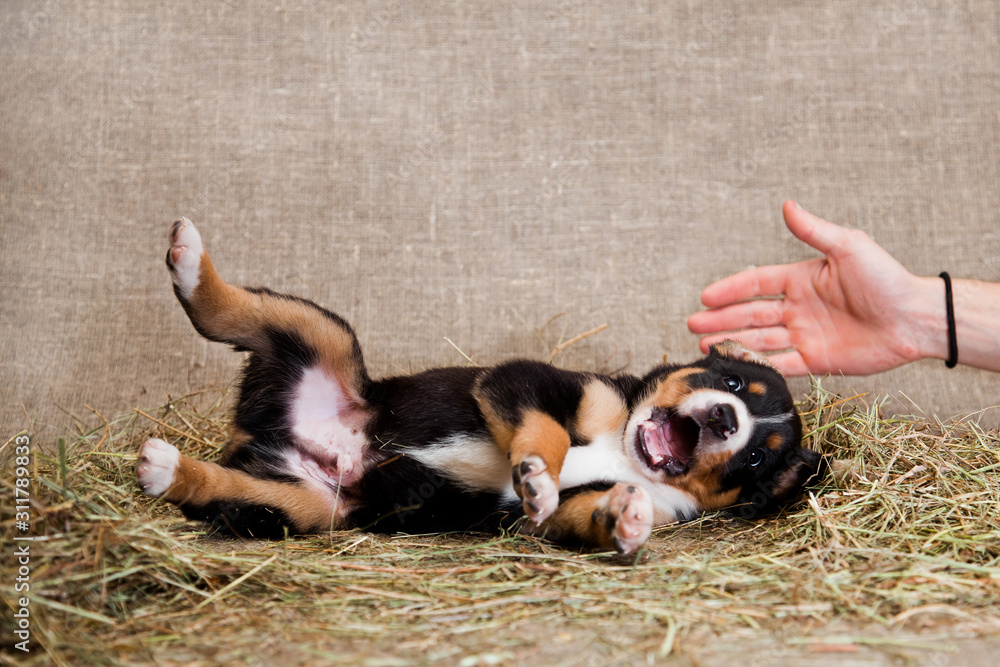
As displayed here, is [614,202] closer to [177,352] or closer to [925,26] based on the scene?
[925,26]

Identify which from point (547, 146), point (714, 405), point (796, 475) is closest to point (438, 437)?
point (714, 405)

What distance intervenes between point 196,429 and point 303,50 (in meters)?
2.73

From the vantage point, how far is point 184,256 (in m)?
3.17

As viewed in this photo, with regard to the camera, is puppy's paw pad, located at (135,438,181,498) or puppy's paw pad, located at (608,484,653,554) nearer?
puppy's paw pad, located at (608,484,653,554)

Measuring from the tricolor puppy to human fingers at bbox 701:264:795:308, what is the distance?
1.40 meters

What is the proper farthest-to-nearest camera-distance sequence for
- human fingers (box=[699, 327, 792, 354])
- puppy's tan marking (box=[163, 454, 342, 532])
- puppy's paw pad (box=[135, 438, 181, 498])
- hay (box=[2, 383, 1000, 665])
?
human fingers (box=[699, 327, 792, 354]), puppy's tan marking (box=[163, 454, 342, 532]), puppy's paw pad (box=[135, 438, 181, 498]), hay (box=[2, 383, 1000, 665])

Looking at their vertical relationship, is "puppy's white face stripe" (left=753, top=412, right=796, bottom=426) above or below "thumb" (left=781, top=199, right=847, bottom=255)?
below

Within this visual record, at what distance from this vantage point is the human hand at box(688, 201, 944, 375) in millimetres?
4258

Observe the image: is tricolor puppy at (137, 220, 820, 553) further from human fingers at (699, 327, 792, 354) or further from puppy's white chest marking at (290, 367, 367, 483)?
human fingers at (699, 327, 792, 354)

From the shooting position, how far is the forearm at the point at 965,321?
4195 mm

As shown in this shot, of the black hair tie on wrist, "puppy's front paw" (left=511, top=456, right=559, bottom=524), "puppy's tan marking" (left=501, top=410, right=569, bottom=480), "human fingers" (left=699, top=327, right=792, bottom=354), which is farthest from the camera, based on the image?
"human fingers" (left=699, top=327, right=792, bottom=354)

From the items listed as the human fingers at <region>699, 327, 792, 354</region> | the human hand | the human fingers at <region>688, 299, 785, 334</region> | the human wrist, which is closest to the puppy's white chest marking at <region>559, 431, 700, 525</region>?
the human hand

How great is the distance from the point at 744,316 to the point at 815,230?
822 mm

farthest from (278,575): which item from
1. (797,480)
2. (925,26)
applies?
(925,26)
